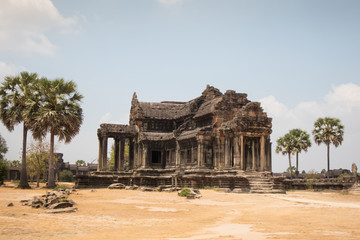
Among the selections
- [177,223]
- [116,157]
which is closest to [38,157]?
[116,157]

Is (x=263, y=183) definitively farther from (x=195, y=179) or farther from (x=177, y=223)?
(x=177, y=223)

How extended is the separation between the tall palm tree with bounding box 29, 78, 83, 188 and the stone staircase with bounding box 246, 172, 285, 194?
16850mm

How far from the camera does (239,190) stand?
33125mm

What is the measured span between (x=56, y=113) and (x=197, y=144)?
13665mm

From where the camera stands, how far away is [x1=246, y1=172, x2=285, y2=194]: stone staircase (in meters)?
32.6

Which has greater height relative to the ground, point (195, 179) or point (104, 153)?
point (104, 153)

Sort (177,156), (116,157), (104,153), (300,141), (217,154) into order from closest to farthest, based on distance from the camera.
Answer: (217,154)
(177,156)
(104,153)
(116,157)
(300,141)

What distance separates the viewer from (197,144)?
134ft

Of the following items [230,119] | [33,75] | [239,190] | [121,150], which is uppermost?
[33,75]

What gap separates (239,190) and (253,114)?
24.6ft

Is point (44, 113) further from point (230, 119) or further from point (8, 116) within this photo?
point (230, 119)

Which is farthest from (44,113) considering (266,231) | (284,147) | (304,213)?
(284,147)

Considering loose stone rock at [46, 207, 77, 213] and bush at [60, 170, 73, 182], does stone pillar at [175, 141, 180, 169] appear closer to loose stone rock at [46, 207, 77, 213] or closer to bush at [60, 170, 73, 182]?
loose stone rock at [46, 207, 77, 213]

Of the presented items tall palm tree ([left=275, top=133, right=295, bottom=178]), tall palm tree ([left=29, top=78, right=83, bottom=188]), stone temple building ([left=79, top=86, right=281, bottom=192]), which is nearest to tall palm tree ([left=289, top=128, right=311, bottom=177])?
tall palm tree ([left=275, top=133, right=295, bottom=178])
